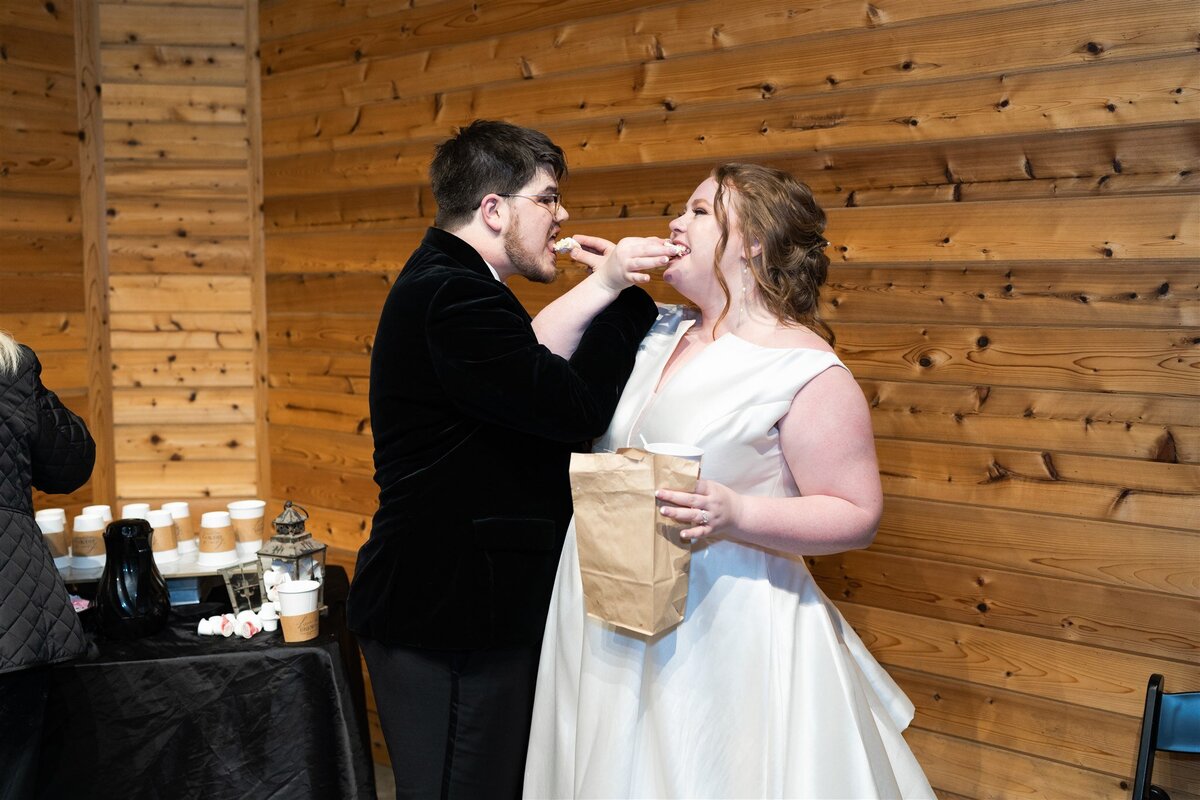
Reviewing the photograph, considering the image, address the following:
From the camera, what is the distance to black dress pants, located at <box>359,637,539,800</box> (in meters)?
1.90

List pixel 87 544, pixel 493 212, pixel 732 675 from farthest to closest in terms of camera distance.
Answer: pixel 87 544 < pixel 493 212 < pixel 732 675

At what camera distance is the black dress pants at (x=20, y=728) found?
2.05m

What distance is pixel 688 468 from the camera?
1552 millimetres

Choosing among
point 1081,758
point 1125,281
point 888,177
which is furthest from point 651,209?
point 1081,758

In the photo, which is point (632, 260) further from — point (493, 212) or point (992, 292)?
point (992, 292)

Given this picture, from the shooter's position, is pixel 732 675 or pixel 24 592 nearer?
pixel 732 675

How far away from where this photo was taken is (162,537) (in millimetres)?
2635

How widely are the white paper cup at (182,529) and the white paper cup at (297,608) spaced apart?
22.4 inches

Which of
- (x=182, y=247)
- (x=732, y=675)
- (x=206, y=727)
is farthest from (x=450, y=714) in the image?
(x=182, y=247)

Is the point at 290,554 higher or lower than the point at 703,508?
lower

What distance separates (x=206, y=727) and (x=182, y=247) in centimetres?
218

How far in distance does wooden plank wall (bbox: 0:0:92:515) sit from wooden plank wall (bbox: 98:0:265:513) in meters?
0.13

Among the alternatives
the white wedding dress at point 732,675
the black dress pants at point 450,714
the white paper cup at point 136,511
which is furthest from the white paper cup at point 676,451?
the white paper cup at point 136,511

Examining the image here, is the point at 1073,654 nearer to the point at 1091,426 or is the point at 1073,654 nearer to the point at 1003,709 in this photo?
the point at 1003,709
